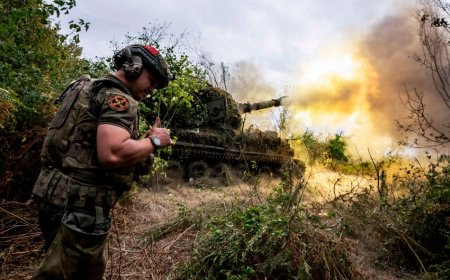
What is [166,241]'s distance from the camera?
219 inches

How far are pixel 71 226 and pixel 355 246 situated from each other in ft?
13.2

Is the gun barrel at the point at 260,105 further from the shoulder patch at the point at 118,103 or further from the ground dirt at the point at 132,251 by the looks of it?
the shoulder patch at the point at 118,103

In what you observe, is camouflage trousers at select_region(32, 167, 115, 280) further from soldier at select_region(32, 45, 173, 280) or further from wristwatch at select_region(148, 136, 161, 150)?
wristwatch at select_region(148, 136, 161, 150)

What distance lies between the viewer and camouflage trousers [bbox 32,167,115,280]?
7.83 feet

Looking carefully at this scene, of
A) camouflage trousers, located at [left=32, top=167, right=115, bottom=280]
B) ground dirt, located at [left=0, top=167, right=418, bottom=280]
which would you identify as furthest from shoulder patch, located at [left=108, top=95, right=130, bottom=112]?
ground dirt, located at [left=0, top=167, right=418, bottom=280]

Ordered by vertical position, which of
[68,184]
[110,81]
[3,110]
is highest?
[110,81]

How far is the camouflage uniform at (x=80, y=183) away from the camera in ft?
7.84

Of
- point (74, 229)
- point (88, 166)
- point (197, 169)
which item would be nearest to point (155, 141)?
point (88, 166)

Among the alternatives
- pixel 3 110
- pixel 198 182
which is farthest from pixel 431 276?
pixel 198 182

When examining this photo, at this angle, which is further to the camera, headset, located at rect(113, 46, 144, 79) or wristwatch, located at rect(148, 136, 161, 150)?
headset, located at rect(113, 46, 144, 79)

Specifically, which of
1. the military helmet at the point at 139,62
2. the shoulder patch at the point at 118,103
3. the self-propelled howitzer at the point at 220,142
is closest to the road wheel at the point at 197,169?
the self-propelled howitzer at the point at 220,142

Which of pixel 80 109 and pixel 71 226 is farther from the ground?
pixel 80 109

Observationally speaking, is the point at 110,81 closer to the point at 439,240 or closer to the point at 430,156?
the point at 439,240

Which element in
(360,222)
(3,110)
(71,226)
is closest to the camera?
(71,226)
